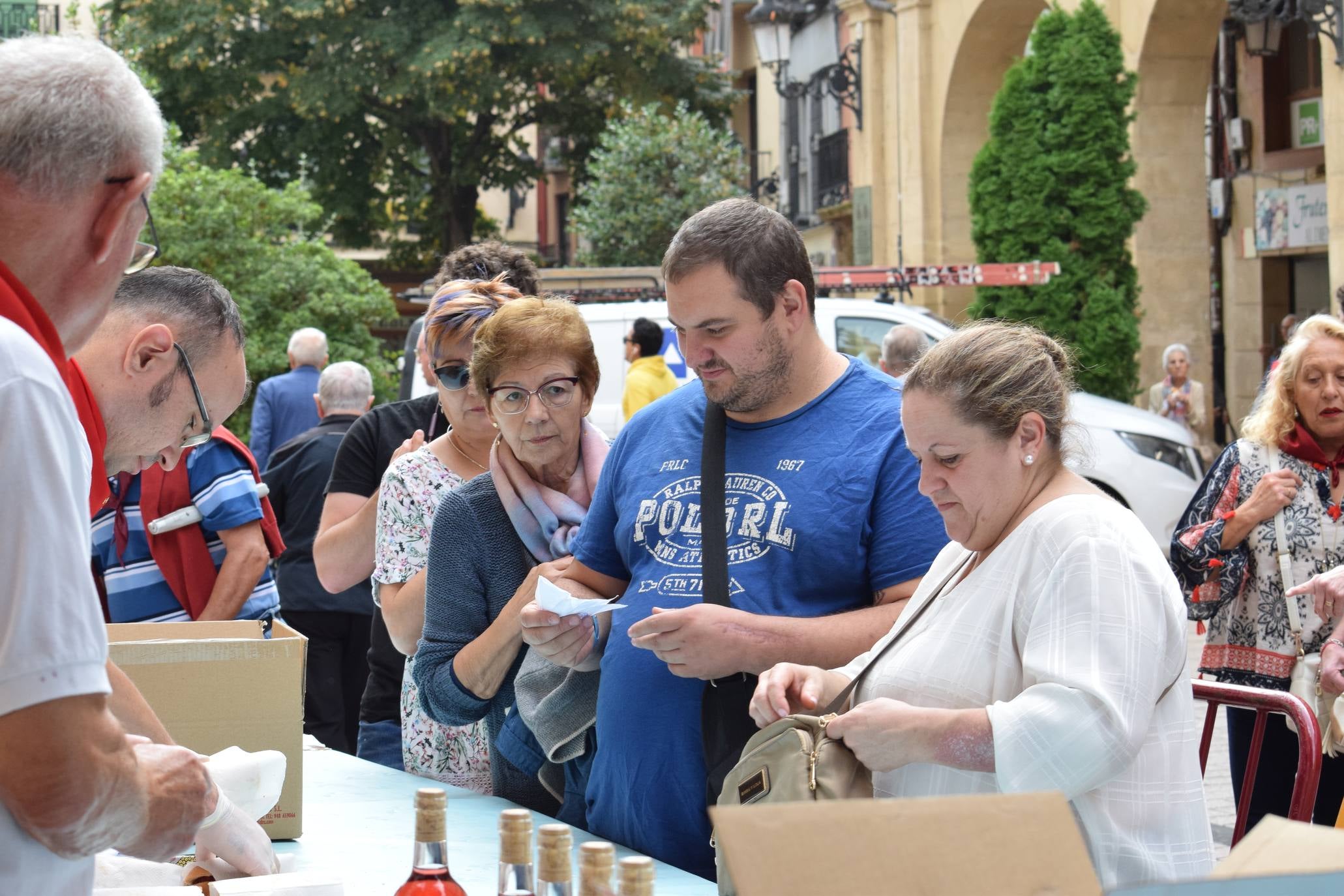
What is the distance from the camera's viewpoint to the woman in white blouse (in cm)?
227

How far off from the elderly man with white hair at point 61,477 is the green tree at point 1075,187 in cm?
1361

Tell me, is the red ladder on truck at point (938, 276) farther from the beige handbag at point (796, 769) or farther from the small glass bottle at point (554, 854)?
the small glass bottle at point (554, 854)

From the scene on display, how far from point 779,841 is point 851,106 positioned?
2091cm

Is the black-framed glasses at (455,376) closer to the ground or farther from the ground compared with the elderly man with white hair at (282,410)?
farther from the ground

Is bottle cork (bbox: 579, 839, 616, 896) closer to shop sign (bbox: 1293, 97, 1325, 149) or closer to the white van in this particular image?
the white van

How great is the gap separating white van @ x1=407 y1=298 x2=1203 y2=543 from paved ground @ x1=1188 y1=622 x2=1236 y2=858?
14.8ft

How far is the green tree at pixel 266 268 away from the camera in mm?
15500

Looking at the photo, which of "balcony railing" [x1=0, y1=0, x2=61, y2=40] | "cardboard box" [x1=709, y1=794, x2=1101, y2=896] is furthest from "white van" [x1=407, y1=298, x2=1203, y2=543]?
"balcony railing" [x1=0, y1=0, x2=61, y2=40]

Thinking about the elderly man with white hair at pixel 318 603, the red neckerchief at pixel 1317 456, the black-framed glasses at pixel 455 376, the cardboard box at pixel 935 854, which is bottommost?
the elderly man with white hair at pixel 318 603

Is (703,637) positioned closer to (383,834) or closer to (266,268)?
(383,834)

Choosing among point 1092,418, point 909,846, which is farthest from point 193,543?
point 1092,418

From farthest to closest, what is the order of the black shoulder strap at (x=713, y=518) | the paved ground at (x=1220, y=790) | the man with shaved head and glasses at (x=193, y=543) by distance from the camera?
the paved ground at (x=1220, y=790) → the man with shaved head and glasses at (x=193, y=543) → the black shoulder strap at (x=713, y=518)

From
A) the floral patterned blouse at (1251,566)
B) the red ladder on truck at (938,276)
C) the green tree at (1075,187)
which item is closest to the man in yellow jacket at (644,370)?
the red ladder on truck at (938,276)

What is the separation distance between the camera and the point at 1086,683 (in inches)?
88.8
